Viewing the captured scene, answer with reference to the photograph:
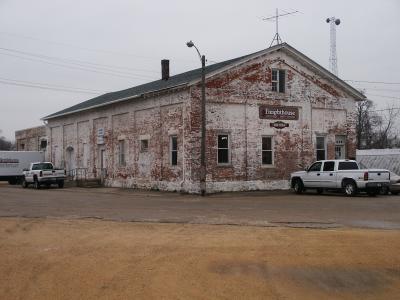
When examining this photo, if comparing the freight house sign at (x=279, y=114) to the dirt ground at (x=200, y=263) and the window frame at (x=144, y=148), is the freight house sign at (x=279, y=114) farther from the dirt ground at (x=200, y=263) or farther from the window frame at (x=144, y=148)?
the dirt ground at (x=200, y=263)

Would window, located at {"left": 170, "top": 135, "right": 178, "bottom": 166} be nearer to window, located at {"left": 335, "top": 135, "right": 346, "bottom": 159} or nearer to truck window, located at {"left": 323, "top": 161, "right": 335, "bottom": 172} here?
truck window, located at {"left": 323, "top": 161, "right": 335, "bottom": 172}

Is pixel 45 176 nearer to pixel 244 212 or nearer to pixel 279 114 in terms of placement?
pixel 279 114

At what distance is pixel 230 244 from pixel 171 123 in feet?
60.7

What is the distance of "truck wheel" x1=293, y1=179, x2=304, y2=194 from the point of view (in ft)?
93.8

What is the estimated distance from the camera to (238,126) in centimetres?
2923

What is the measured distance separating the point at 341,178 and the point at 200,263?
17883 mm

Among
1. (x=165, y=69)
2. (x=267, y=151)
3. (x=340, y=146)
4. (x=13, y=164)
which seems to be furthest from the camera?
(x=13, y=164)

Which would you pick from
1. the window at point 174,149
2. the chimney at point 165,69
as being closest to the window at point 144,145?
the window at point 174,149

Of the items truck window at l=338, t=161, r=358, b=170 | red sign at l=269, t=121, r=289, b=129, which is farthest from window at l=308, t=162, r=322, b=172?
red sign at l=269, t=121, r=289, b=129

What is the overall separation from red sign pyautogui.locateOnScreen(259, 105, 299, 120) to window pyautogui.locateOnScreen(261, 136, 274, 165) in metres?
1.22

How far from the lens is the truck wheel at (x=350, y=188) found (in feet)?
84.3

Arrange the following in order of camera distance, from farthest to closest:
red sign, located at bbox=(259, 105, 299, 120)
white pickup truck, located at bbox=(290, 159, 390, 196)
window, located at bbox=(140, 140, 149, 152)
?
window, located at bbox=(140, 140, 149, 152), red sign, located at bbox=(259, 105, 299, 120), white pickup truck, located at bbox=(290, 159, 390, 196)

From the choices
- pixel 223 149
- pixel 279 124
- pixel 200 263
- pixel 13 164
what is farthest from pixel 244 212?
pixel 13 164

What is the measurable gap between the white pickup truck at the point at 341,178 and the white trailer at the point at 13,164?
2579cm
